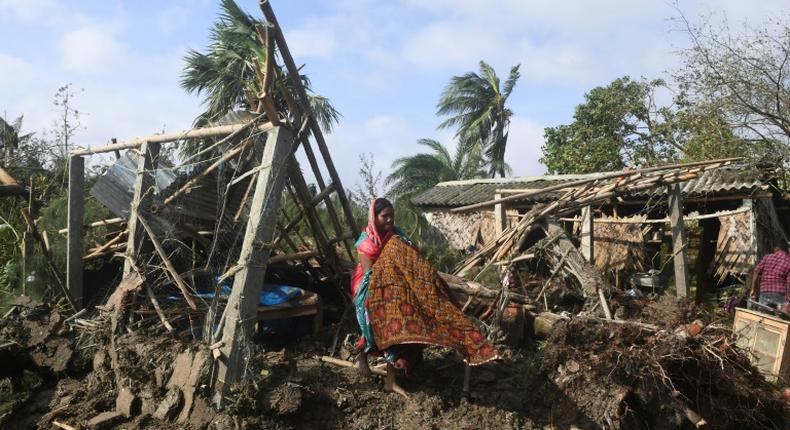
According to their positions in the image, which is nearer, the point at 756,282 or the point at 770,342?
the point at 770,342

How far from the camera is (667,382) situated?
441cm

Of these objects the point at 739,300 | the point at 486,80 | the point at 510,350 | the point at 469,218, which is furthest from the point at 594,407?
the point at 486,80

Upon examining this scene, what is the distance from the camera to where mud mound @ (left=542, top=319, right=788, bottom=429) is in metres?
4.27

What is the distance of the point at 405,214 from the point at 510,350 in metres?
8.56

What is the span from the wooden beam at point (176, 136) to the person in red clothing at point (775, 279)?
6.86 meters

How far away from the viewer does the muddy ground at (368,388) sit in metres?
3.96

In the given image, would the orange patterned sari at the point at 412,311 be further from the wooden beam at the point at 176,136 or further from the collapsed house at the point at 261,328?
the wooden beam at the point at 176,136

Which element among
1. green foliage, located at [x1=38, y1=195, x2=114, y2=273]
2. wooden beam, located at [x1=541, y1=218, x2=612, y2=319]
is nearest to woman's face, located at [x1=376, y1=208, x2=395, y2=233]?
wooden beam, located at [x1=541, y1=218, x2=612, y2=319]

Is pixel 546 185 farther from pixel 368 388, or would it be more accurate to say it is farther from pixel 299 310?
pixel 368 388

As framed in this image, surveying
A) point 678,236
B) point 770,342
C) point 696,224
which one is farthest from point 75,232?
point 696,224

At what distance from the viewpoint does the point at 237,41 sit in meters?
16.0

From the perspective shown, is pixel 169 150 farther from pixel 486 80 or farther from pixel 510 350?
pixel 486 80

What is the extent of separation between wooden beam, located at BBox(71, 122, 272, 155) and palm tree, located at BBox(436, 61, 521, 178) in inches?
842

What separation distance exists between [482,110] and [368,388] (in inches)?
920
